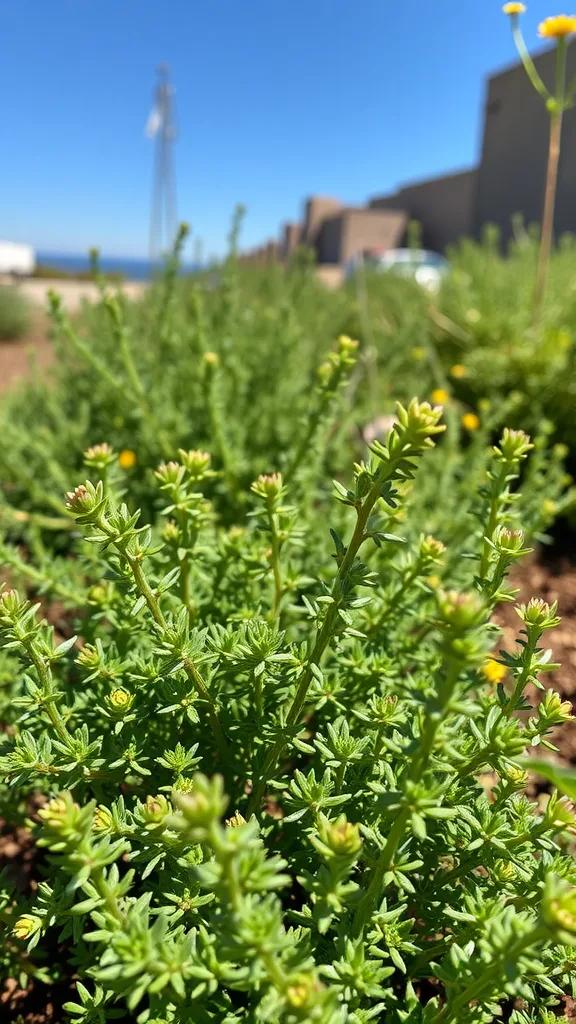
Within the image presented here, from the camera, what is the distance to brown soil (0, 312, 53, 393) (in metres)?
6.94

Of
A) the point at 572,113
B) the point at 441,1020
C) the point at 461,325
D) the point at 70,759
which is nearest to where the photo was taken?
the point at 441,1020

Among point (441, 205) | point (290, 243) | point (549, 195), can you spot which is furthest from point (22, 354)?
point (441, 205)

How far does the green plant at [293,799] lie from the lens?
2.33ft

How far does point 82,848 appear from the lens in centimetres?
72

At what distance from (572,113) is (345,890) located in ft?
37.6

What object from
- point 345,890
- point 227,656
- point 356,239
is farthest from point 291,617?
point 356,239

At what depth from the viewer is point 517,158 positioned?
16078 millimetres

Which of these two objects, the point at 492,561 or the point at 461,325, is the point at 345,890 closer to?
the point at 492,561

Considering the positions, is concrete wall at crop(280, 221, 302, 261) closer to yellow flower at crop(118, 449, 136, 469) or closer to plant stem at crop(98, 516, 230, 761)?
yellow flower at crop(118, 449, 136, 469)

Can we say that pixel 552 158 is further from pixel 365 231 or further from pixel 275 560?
pixel 365 231

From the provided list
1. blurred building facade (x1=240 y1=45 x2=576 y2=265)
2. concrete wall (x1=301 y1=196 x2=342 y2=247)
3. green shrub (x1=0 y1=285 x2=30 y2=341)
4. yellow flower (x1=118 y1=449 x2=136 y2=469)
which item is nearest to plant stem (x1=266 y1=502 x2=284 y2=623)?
yellow flower (x1=118 y1=449 x2=136 y2=469)

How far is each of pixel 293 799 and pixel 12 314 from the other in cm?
1010

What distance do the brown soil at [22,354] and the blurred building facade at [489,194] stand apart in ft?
10.1

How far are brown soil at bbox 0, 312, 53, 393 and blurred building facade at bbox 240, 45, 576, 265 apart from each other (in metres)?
3.07
